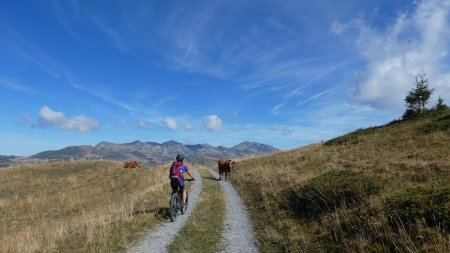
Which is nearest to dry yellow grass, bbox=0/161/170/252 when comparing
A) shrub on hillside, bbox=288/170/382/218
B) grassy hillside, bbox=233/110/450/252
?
grassy hillside, bbox=233/110/450/252

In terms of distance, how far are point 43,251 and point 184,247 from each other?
13.8 ft

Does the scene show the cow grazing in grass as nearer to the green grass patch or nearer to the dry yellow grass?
the dry yellow grass

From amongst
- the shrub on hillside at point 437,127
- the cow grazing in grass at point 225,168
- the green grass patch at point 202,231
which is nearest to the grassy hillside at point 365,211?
the green grass patch at point 202,231

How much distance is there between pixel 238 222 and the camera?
15.9 meters

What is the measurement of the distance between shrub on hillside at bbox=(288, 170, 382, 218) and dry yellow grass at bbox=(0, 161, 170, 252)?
20.2 ft

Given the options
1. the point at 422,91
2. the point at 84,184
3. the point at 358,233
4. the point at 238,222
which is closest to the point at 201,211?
the point at 238,222

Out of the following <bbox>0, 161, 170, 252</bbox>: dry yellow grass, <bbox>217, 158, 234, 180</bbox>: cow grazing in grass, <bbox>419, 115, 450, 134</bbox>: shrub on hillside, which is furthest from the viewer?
<bbox>217, 158, 234, 180</bbox>: cow grazing in grass

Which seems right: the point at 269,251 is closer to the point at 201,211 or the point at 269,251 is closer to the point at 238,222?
the point at 238,222

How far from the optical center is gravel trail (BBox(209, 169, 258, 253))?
11722mm

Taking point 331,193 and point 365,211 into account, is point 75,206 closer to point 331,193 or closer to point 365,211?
point 331,193

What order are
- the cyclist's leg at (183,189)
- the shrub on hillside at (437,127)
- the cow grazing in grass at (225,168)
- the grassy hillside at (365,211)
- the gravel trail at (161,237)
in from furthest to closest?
the cow grazing in grass at (225,168) < the shrub on hillside at (437,127) < the cyclist's leg at (183,189) < the gravel trail at (161,237) < the grassy hillside at (365,211)

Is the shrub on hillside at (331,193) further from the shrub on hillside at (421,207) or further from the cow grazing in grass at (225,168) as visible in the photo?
the cow grazing in grass at (225,168)

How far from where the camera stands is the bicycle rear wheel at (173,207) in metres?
15.5

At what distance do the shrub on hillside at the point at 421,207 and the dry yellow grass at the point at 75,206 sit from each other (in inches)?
312
